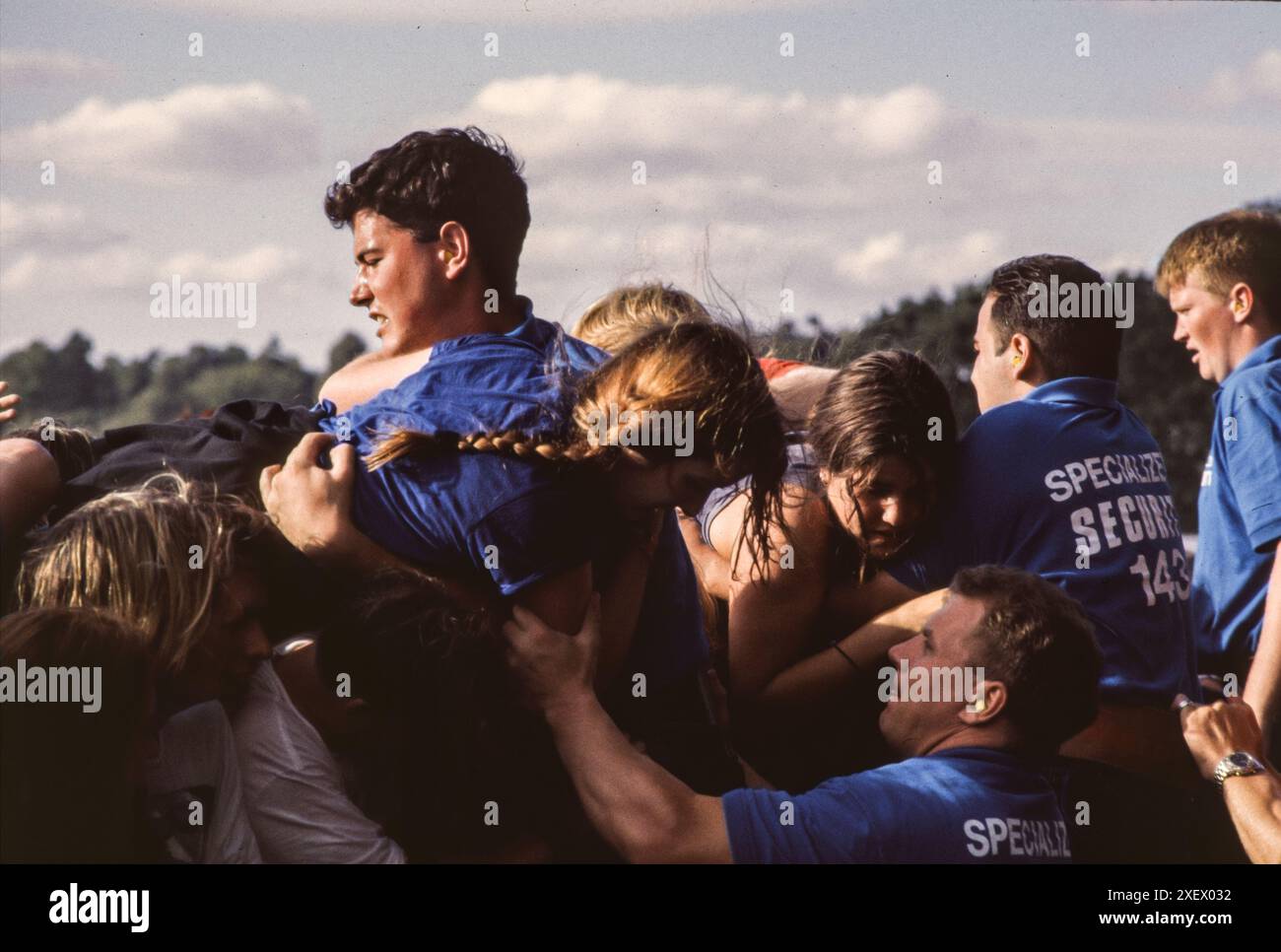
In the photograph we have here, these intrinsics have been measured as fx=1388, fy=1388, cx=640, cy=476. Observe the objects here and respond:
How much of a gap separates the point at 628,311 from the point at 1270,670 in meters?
2.04

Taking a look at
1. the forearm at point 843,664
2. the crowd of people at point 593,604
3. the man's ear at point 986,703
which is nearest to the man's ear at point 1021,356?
the crowd of people at point 593,604

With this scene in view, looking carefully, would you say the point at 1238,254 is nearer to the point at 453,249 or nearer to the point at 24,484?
the point at 453,249

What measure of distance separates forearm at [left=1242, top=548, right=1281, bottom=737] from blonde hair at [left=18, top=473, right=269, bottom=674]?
278cm

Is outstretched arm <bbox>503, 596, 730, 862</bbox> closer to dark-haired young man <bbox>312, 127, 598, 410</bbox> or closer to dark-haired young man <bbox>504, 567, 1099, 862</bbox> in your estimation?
dark-haired young man <bbox>504, 567, 1099, 862</bbox>

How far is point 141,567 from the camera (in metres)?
2.58

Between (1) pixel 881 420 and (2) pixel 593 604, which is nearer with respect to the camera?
(2) pixel 593 604

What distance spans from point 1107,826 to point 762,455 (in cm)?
131

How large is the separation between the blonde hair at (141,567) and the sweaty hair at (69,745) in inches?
3.5

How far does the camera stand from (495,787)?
2789 millimetres

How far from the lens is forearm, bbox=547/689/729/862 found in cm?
274

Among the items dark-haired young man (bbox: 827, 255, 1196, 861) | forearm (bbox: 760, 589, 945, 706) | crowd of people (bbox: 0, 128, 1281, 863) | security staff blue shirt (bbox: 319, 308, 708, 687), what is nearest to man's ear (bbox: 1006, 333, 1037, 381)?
crowd of people (bbox: 0, 128, 1281, 863)

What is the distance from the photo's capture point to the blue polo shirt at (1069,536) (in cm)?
335

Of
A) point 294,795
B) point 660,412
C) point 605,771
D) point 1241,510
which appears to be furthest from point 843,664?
point 1241,510

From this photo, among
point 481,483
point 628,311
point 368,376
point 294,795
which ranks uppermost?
point 628,311
